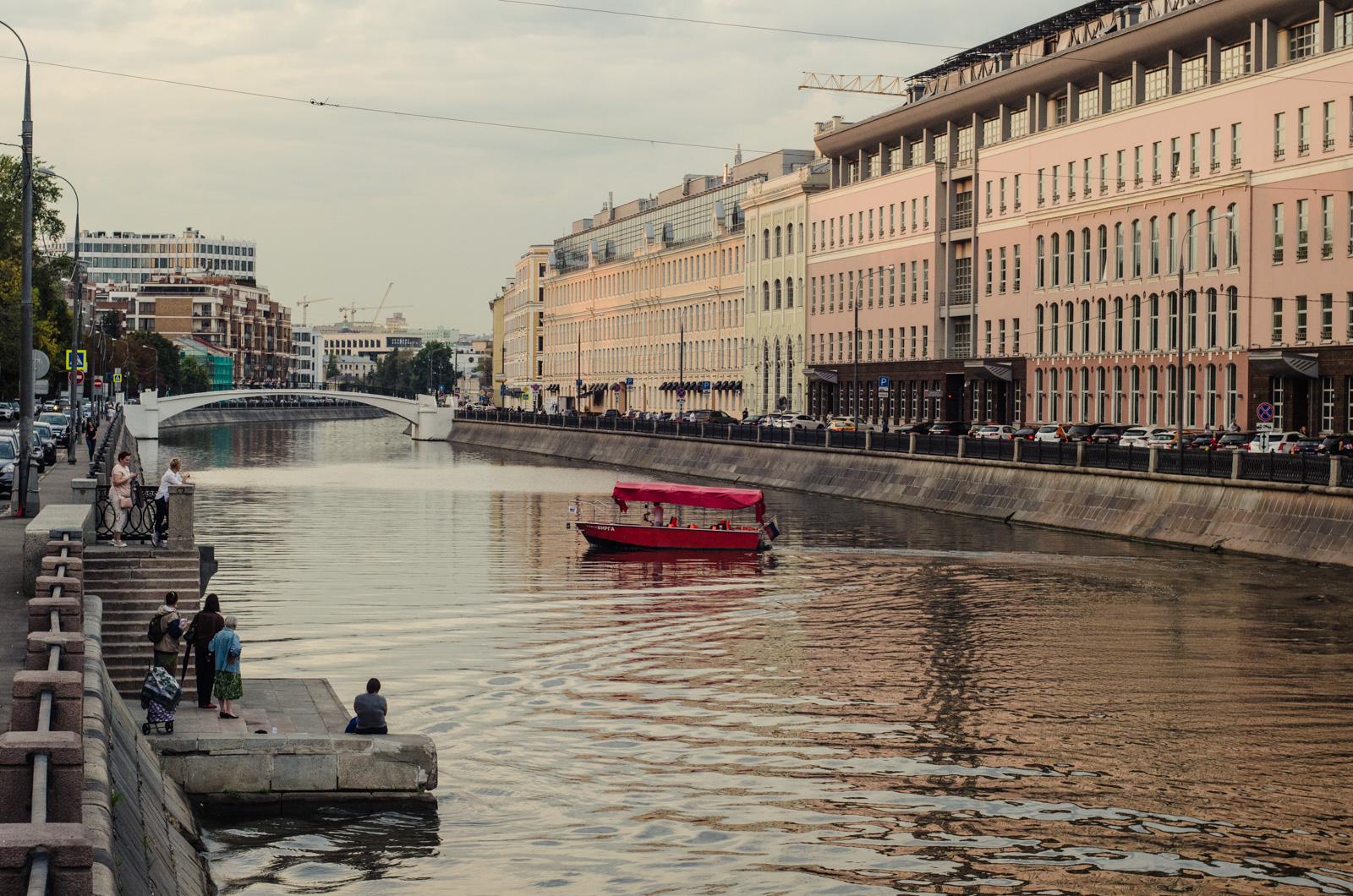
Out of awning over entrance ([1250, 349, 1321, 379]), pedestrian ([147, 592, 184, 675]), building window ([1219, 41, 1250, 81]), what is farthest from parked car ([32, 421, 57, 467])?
building window ([1219, 41, 1250, 81])

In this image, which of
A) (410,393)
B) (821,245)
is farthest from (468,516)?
(410,393)

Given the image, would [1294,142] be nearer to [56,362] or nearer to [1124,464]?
[1124,464]

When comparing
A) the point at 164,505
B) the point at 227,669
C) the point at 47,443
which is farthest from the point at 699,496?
the point at 227,669

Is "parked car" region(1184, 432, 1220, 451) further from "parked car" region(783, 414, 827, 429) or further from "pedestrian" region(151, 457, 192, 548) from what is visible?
"pedestrian" region(151, 457, 192, 548)

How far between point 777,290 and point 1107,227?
167 ft

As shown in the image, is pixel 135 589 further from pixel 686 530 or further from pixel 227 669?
pixel 686 530

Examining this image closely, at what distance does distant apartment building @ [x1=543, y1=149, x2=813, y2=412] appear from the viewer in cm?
15738

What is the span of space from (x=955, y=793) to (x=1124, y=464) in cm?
4293

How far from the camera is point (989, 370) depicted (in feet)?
356

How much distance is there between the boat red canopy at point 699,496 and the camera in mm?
62188

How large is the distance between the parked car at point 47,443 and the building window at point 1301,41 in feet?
178

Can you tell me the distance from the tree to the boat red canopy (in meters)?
33.8

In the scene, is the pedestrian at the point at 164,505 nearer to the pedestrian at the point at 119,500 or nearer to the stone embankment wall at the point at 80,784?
the pedestrian at the point at 119,500

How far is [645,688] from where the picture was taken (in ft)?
104
